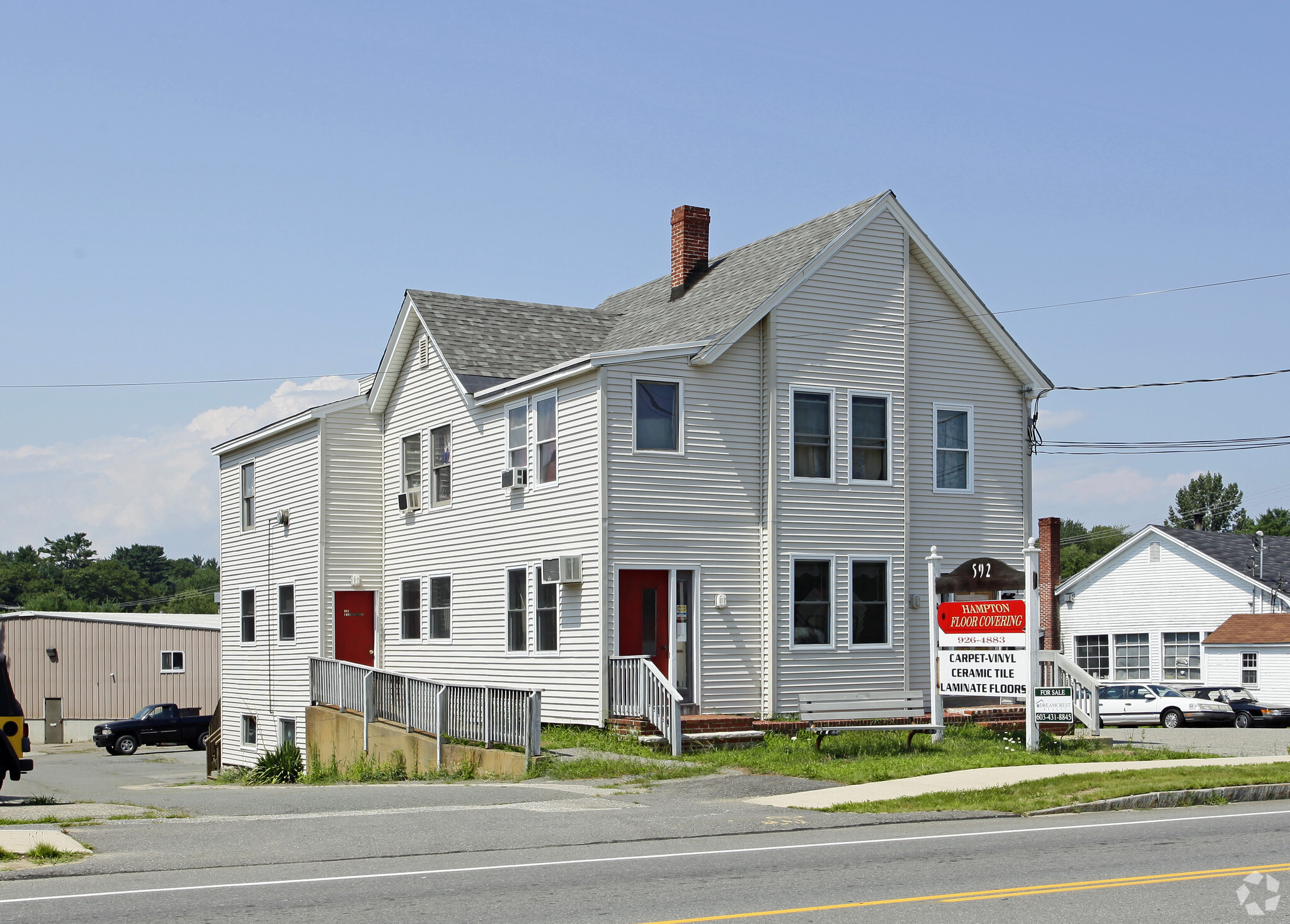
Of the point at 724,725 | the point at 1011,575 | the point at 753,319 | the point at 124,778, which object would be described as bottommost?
the point at 124,778

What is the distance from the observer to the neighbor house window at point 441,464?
27.1m

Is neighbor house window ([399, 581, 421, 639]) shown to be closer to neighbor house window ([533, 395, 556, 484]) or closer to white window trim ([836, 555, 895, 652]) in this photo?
neighbor house window ([533, 395, 556, 484])

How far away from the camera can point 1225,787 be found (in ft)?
52.9

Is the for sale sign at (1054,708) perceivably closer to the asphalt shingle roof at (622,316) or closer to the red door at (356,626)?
the asphalt shingle roof at (622,316)

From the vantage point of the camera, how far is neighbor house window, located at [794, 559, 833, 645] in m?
23.3

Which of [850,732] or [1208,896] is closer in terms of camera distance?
[1208,896]

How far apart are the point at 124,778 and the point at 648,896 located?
97.0ft

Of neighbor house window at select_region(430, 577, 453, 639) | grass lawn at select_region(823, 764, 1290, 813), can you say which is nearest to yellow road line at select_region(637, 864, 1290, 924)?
grass lawn at select_region(823, 764, 1290, 813)

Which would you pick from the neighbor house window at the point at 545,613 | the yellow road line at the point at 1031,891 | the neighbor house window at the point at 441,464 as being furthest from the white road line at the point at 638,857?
the neighbor house window at the point at 441,464

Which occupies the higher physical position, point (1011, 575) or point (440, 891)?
point (1011, 575)

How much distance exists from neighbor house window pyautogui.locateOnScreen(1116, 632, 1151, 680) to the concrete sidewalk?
33005mm

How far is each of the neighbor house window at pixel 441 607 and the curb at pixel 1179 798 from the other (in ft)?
47.0

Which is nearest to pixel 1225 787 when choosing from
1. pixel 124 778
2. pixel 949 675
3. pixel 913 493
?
pixel 949 675

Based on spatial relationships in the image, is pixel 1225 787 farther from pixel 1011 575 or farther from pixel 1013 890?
pixel 1013 890
